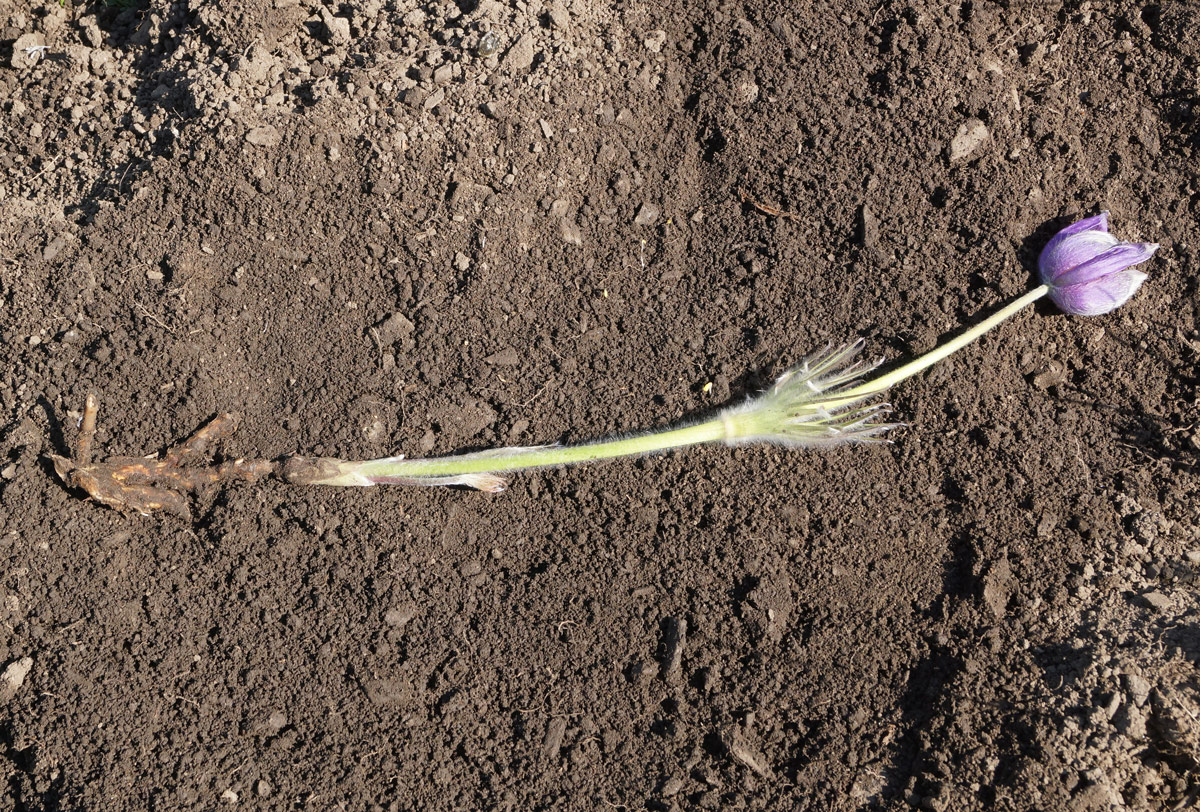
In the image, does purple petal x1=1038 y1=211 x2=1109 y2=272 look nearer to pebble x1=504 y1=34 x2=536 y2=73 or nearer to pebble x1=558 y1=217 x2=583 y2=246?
pebble x1=558 y1=217 x2=583 y2=246

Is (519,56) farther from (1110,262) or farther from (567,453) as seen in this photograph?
(1110,262)

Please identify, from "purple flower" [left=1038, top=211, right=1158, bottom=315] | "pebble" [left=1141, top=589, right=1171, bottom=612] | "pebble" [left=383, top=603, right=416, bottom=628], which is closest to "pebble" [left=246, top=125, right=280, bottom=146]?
"pebble" [left=383, top=603, right=416, bottom=628]

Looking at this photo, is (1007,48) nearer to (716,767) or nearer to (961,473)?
(961,473)

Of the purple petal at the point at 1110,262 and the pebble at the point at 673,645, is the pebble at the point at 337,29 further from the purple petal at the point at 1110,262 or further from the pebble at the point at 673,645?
the purple petal at the point at 1110,262

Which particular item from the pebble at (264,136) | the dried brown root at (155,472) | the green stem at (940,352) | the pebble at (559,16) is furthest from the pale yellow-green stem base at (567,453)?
the pebble at (559,16)

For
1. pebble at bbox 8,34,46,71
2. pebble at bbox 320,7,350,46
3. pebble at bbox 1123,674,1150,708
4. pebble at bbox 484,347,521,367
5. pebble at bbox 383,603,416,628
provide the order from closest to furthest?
pebble at bbox 1123,674,1150,708 < pebble at bbox 383,603,416,628 < pebble at bbox 484,347,521,367 < pebble at bbox 320,7,350,46 < pebble at bbox 8,34,46,71

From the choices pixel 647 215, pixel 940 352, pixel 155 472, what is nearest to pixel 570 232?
pixel 647 215

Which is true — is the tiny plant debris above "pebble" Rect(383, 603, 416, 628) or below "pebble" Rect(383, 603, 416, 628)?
above
